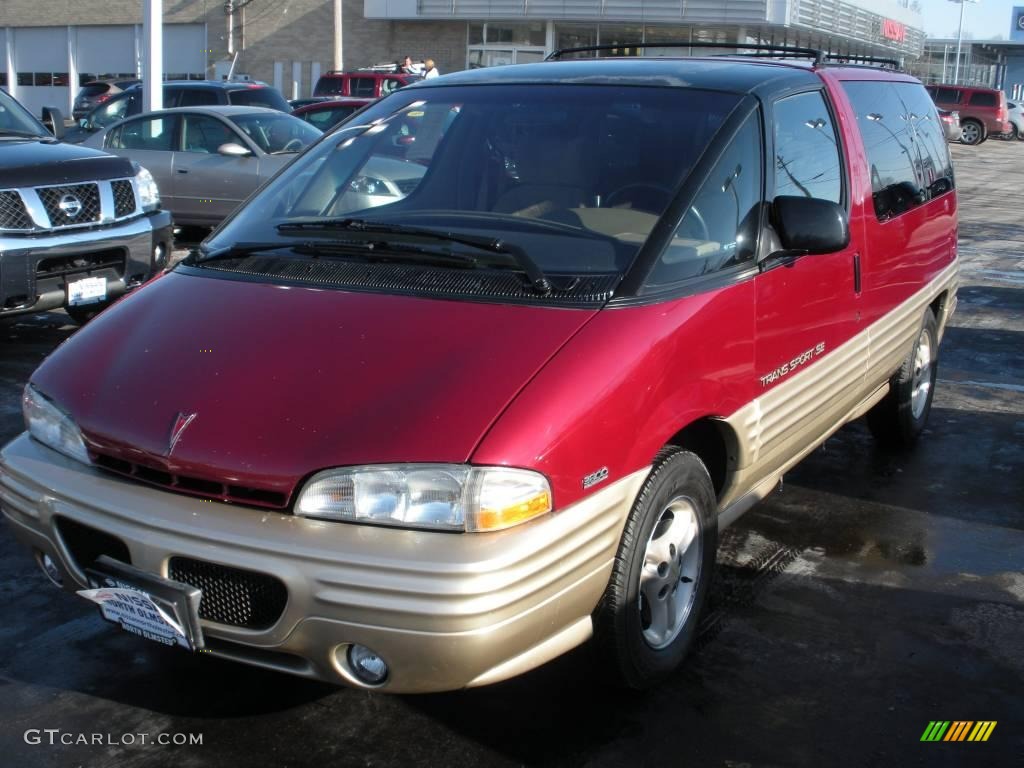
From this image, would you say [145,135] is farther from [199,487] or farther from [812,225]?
[199,487]

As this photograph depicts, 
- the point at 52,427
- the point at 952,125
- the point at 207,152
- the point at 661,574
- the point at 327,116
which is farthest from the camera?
the point at 952,125

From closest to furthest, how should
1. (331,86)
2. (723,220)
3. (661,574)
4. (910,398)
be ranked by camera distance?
1. (661,574)
2. (723,220)
3. (910,398)
4. (331,86)

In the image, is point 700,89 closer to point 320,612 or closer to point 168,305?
point 168,305

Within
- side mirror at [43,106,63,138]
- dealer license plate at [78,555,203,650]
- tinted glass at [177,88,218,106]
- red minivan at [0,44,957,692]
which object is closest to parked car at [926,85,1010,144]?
tinted glass at [177,88,218,106]

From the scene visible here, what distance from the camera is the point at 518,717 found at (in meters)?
3.39

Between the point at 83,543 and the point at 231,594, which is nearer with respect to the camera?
the point at 231,594

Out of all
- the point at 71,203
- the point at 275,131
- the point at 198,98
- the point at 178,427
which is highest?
the point at 198,98

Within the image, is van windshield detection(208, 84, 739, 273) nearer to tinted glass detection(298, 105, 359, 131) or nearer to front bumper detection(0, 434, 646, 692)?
front bumper detection(0, 434, 646, 692)

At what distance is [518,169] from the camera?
4.09 m

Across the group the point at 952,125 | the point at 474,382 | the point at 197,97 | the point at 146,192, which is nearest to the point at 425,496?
the point at 474,382

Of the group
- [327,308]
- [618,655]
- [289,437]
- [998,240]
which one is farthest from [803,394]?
[998,240]

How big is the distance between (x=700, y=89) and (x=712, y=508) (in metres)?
1.48

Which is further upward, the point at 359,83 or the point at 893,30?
the point at 893,30

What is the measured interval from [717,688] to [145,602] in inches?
67.2
